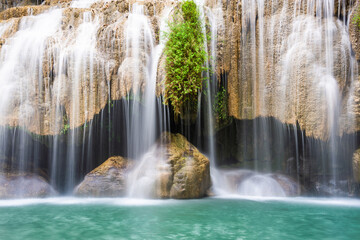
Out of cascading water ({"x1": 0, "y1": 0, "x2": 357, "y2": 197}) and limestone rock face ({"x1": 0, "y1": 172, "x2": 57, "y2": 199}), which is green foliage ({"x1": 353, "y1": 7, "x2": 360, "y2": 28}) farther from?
limestone rock face ({"x1": 0, "y1": 172, "x2": 57, "y2": 199})

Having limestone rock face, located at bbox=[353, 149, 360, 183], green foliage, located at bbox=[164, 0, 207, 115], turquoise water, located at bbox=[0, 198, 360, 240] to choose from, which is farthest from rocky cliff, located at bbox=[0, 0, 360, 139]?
turquoise water, located at bbox=[0, 198, 360, 240]

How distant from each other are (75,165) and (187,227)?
21.6 feet

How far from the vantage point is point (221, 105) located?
10.7 meters

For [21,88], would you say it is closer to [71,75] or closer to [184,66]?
[71,75]

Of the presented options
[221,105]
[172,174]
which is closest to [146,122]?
[172,174]

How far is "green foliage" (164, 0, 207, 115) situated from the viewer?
987 centimetres

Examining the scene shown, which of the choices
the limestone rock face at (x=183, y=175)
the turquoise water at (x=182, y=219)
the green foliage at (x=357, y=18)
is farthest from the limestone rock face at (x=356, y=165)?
the limestone rock face at (x=183, y=175)

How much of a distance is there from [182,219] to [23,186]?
652 cm

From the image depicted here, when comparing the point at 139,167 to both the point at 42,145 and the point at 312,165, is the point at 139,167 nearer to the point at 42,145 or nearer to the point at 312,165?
the point at 42,145

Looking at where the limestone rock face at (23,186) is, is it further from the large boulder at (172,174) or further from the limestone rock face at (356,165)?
the limestone rock face at (356,165)

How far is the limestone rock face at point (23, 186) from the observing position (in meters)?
9.92

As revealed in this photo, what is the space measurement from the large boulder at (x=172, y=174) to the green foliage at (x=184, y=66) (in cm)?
139

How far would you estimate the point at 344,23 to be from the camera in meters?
9.83

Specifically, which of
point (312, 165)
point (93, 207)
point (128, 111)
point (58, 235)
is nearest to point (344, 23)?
point (312, 165)
